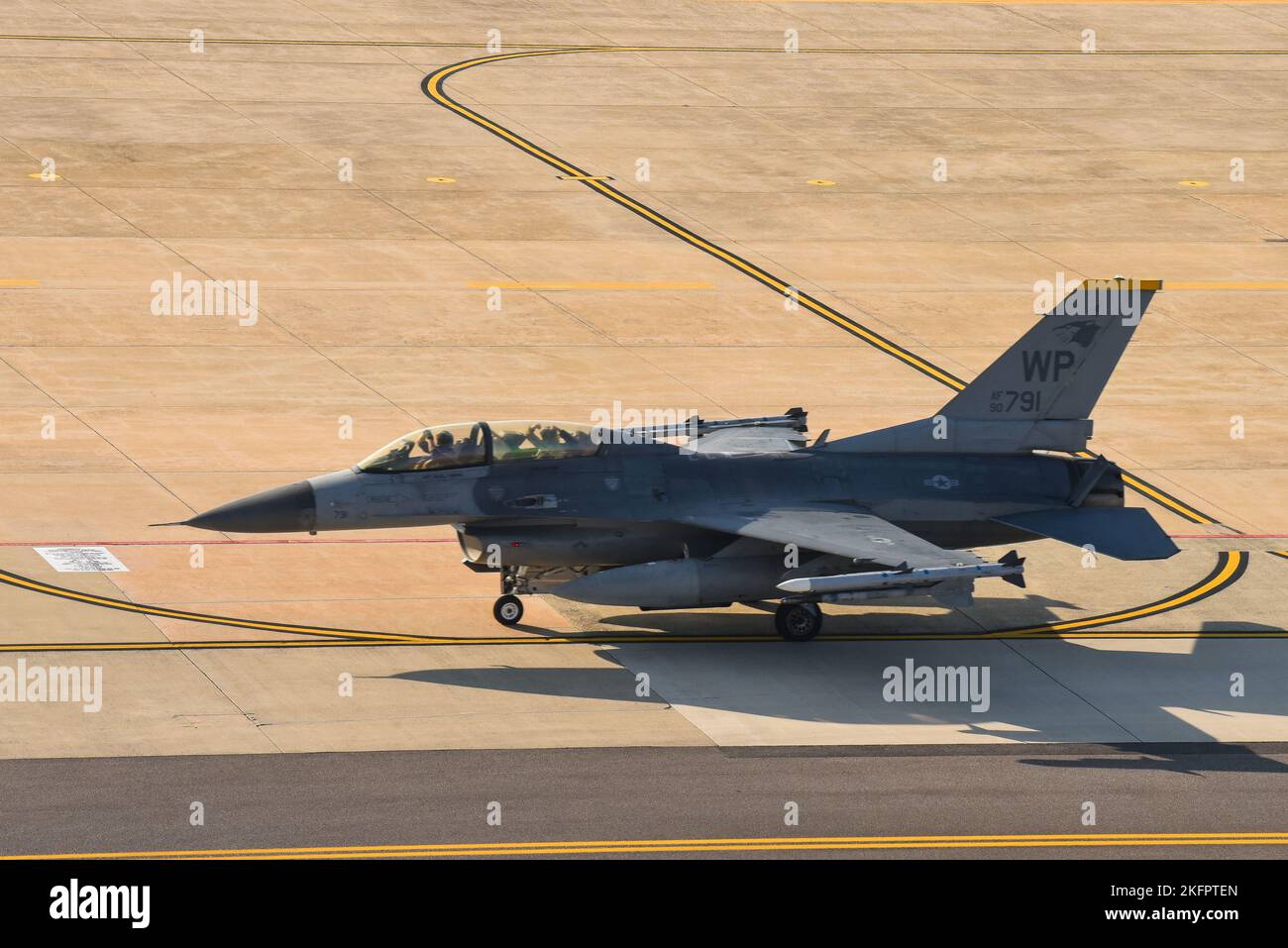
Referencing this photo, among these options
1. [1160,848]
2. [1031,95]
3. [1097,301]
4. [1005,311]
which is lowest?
[1160,848]

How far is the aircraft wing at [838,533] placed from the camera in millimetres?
27188

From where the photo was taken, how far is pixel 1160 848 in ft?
73.0

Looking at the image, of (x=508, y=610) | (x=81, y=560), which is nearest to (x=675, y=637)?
(x=508, y=610)

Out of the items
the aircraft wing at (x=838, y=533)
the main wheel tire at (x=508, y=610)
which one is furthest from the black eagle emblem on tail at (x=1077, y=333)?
the main wheel tire at (x=508, y=610)

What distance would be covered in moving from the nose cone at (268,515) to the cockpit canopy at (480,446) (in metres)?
0.99

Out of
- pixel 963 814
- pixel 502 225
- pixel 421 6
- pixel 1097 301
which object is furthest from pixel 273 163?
pixel 963 814

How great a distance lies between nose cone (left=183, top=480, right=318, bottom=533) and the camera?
92.4ft

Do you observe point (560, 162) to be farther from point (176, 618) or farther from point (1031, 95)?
point (176, 618)

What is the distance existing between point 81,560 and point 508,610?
702 centimetres

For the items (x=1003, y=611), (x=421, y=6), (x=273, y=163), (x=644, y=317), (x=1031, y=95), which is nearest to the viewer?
(x=1003, y=611)

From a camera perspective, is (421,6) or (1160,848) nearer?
(1160,848)

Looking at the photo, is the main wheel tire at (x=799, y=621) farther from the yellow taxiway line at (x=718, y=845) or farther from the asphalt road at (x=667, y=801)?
the yellow taxiway line at (x=718, y=845)

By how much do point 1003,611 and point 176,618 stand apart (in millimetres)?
12467

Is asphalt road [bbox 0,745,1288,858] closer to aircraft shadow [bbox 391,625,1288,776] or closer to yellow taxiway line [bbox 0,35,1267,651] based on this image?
aircraft shadow [bbox 391,625,1288,776]
